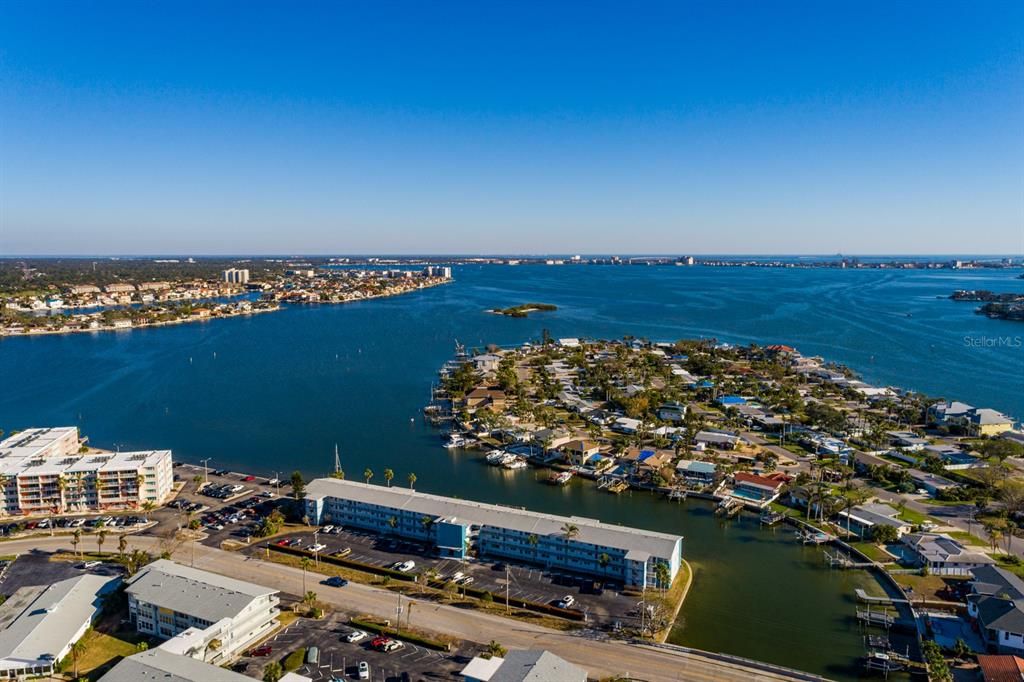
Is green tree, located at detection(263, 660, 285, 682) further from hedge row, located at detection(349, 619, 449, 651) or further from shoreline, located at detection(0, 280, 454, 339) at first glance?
shoreline, located at detection(0, 280, 454, 339)

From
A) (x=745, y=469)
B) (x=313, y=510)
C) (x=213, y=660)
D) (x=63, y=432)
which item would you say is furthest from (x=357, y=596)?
(x=63, y=432)

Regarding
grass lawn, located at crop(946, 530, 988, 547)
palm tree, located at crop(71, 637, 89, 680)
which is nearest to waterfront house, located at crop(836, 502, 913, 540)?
grass lawn, located at crop(946, 530, 988, 547)

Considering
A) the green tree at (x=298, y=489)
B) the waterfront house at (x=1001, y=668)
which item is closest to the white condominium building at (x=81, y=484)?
the green tree at (x=298, y=489)

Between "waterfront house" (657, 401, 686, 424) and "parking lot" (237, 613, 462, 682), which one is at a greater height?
"waterfront house" (657, 401, 686, 424)

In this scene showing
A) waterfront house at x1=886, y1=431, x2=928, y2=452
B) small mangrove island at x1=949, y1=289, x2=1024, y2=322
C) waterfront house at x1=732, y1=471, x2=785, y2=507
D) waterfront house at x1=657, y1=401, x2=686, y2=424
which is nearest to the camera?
waterfront house at x1=732, y1=471, x2=785, y2=507

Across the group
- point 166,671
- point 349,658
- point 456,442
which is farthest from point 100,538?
point 456,442

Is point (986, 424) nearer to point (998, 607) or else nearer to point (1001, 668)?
point (998, 607)
